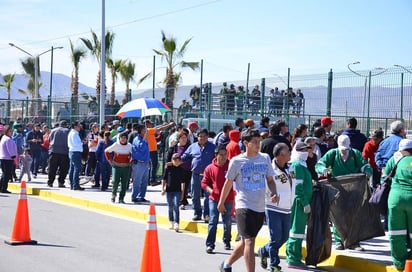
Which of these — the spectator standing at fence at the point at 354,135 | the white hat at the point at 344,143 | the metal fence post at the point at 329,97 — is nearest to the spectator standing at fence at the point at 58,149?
the metal fence post at the point at 329,97

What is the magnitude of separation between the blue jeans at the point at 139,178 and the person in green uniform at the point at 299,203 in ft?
24.5

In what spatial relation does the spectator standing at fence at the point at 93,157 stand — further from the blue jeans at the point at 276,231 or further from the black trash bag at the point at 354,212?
the blue jeans at the point at 276,231

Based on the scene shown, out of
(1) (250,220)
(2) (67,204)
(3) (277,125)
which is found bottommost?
(2) (67,204)

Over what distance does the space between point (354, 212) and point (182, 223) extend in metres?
4.26

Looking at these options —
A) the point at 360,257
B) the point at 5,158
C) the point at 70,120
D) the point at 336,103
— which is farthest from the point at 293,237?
the point at 70,120

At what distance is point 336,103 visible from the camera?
18.7 m

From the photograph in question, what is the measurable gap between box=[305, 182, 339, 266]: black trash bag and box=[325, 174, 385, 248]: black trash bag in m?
0.51

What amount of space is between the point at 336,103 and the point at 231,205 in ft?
27.7

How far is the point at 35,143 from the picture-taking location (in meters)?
23.5

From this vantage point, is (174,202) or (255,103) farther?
(255,103)

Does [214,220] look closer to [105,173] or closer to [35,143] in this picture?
[105,173]

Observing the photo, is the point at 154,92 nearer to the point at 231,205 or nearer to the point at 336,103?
the point at 336,103

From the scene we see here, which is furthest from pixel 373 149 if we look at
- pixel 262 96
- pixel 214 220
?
pixel 262 96

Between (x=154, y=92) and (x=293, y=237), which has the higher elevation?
(x=154, y=92)
